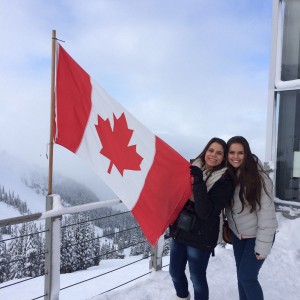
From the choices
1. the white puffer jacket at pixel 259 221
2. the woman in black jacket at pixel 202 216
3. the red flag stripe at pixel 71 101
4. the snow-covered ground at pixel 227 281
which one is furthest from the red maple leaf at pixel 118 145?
→ the snow-covered ground at pixel 227 281

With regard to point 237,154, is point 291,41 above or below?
above

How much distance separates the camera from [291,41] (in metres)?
6.36

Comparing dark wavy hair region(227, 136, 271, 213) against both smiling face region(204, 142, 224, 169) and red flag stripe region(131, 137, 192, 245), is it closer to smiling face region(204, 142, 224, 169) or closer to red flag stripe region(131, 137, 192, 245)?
smiling face region(204, 142, 224, 169)

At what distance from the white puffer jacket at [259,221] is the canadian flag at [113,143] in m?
0.49

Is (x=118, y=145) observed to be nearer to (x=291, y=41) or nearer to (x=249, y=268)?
(x=249, y=268)

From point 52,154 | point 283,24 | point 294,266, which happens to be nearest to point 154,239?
point 52,154

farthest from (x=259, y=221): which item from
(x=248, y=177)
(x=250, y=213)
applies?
(x=248, y=177)

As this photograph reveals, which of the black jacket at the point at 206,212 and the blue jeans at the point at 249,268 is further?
the blue jeans at the point at 249,268

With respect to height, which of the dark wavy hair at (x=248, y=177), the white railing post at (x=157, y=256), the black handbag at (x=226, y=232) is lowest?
the white railing post at (x=157, y=256)

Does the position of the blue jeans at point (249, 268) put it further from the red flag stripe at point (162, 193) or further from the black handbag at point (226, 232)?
the red flag stripe at point (162, 193)

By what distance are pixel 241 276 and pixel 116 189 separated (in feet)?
3.78

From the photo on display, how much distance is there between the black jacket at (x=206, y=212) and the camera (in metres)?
2.40

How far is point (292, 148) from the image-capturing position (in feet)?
20.9

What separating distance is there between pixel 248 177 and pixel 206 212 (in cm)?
38
